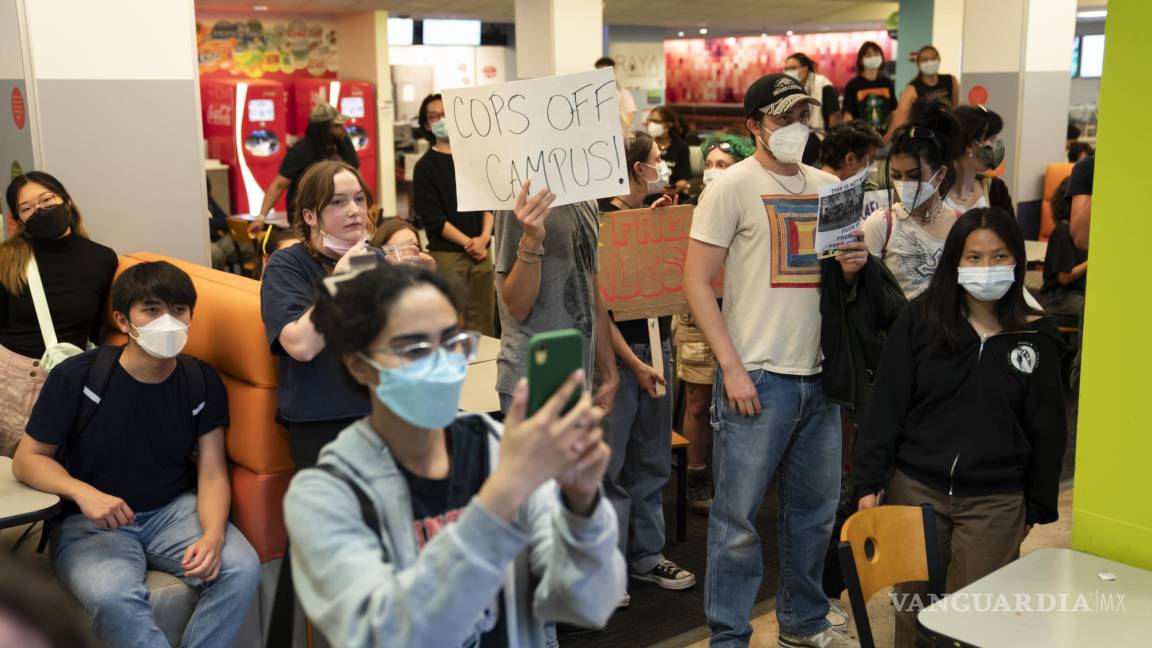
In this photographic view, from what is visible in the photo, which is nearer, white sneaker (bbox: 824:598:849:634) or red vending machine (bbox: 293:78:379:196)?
white sneaker (bbox: 824:598:849:634)

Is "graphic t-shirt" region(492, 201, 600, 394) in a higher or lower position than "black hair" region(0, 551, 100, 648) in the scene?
lower

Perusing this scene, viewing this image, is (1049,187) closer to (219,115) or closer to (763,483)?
(763,483)

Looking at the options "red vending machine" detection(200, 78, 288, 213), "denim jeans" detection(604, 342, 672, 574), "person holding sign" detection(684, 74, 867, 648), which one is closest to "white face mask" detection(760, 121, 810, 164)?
"person holding sign" detection(684, 74, 867, 648)

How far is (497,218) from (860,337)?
1122mm

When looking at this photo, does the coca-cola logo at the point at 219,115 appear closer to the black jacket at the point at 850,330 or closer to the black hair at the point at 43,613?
the black jacket at the point at 850,330

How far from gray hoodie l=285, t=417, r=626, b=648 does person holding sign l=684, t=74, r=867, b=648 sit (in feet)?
5.29

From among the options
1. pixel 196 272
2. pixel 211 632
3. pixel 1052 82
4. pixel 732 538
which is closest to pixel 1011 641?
pixel 732 538

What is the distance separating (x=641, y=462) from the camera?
4.04 m

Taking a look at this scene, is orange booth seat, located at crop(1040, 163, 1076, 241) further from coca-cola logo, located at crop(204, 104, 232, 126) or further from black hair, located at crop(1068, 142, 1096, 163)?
coca-cola logo, located at crop(204, 104, 232, 126)

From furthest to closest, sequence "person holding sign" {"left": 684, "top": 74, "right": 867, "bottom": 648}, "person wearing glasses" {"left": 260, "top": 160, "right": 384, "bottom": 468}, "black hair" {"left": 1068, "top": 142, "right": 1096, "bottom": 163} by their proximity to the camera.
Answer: "black hair" {"left": 1068, "top": 142, "right": 1096, "bottom": 163}
"person holding sign" {"left": 684, "top": 74, "right": 867, "bottom": 648}
"person wearing glasses" {"left": 260, "top": 160, "right": 384, "bottom": 468}

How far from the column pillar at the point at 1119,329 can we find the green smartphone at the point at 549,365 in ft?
5.49

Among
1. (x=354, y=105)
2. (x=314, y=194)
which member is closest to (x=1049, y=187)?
(x=314, y=194)

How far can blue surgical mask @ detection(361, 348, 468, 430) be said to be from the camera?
1.59 m

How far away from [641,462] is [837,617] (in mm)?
865
